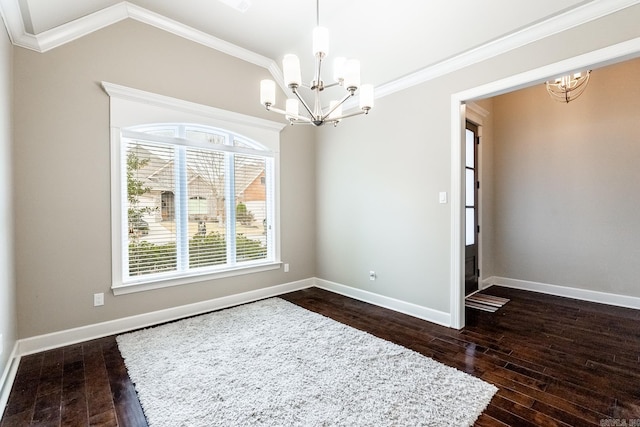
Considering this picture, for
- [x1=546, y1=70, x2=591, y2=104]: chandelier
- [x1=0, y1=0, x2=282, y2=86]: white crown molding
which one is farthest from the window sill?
[x1=546, y1=70, x2=591, y2=104]: chandelier

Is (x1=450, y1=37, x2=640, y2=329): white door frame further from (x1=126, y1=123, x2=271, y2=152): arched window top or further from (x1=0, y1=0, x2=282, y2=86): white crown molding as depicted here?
(x1=0, y1=0, x2=282, y2=86): white crown molding

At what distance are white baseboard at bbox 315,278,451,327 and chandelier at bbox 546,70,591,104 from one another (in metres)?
3.01

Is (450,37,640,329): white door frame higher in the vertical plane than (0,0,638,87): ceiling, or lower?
lower

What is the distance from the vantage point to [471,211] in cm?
460

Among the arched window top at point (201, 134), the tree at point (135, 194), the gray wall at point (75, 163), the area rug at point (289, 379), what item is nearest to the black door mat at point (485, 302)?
the area rug at point (289, 379)

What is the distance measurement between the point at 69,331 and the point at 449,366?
3.54 metres

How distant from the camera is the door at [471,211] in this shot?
4.48m

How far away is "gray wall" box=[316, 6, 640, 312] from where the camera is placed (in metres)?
2.82

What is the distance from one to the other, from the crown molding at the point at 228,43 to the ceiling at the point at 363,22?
0.03 feet

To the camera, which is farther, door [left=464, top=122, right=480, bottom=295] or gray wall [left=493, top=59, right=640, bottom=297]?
door [left=464, top=122, right=480, bottom=295]

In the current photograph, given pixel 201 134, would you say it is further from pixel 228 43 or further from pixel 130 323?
pixel 130 323

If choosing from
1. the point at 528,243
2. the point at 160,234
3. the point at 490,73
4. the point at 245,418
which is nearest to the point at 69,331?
the point at 160,234

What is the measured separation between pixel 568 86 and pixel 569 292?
2.87m

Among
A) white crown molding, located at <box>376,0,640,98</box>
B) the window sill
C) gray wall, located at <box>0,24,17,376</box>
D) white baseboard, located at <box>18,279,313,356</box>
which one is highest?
white crown molding, located at <box>376,0,640,98</box>
